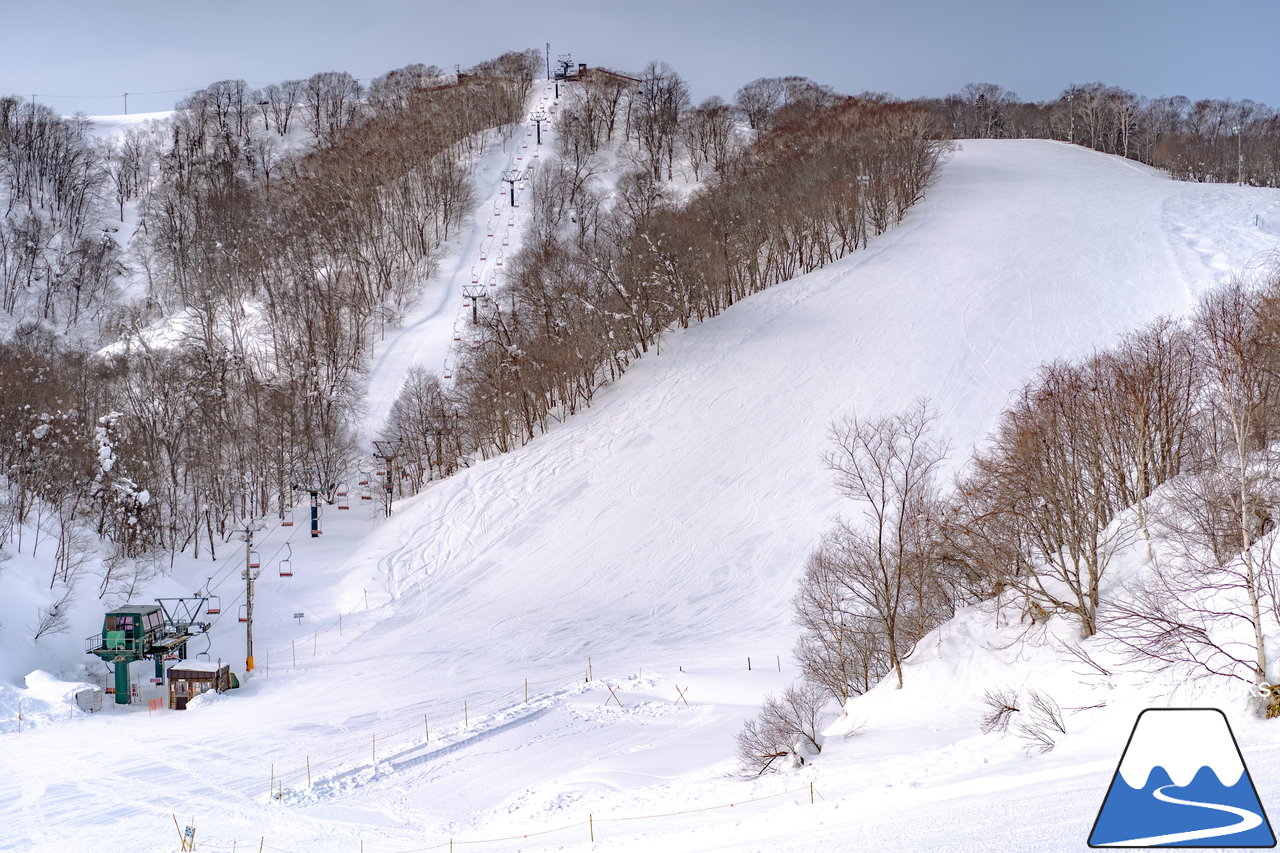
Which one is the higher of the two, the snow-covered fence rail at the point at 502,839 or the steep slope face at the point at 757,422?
the steep slope face at the point at 757,422

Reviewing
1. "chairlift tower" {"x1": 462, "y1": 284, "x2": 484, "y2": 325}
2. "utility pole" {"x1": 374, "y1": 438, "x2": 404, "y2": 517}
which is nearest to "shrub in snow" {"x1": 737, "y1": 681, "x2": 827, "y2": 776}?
"utility pole" {"x1": 374, "y1": 438, "x2": 404, "y2": 517}

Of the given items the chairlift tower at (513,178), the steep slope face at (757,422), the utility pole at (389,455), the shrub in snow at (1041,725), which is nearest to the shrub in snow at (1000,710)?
the shrub in snow at (1041,725)

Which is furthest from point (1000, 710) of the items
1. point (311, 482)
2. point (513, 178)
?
point (513, 178)

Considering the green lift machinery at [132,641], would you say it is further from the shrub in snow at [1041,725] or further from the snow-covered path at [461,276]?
the shrub in snow at [1041,725]

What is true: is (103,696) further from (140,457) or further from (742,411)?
(742,411)

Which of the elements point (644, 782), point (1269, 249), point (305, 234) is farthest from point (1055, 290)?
point (305, 234)

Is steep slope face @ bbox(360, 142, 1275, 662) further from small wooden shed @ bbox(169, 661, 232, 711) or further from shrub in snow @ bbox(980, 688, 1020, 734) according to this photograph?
shrub in snow @ bbox(980, 688, 1020, 734)

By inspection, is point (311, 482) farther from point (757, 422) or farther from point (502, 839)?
point (502, 839)
